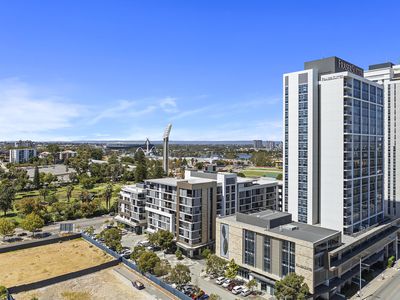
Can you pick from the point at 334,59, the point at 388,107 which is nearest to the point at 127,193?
the point at 334,59

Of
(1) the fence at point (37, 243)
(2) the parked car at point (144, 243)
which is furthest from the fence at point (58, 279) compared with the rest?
Answer: (1) the fence at point (37, 243)

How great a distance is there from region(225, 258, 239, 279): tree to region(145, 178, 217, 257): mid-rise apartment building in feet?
35.8

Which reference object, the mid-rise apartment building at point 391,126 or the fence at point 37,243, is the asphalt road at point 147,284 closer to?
the fence at point 37,243

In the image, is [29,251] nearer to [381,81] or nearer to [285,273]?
[285,273]

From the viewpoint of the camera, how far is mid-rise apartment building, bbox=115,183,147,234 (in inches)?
3100

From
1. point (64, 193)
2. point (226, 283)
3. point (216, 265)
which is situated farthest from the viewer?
point (64, 193)

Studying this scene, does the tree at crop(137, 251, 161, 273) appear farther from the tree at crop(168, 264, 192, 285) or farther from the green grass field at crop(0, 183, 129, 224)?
the green grass field at crop(0, 183, 129, 224)

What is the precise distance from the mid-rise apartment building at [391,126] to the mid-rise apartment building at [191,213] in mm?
50170

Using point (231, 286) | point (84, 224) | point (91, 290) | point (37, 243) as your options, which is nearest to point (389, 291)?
point (231, 286)

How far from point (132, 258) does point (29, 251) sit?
84.1 ft

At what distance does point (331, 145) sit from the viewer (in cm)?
5947

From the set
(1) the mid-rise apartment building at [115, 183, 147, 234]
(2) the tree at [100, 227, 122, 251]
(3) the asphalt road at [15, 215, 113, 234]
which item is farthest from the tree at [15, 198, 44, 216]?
(2) the tree at [100, 227, 122, 251]

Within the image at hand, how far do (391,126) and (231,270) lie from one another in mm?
60387

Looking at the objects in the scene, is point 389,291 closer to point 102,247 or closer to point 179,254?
point 179,254
